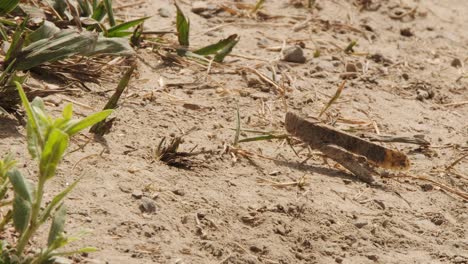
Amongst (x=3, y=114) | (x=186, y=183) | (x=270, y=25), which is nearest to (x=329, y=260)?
(x=186, y=183)

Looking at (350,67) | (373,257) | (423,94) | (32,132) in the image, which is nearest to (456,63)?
(423,94)

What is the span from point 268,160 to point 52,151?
1176 mm

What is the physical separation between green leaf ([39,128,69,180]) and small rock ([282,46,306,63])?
2107 millimetres

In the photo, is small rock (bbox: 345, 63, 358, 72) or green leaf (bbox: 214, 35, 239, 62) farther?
small rock (bbox: 345, 63, 358, 72)

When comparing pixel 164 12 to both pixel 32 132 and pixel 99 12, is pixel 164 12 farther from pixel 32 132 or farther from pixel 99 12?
pixel 32 132

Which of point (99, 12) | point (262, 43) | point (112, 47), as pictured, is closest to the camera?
point (112, 47)

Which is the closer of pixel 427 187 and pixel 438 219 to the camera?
pixel 438 219

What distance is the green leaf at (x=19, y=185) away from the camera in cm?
198

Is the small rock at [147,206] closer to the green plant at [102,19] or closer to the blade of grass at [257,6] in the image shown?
the green plant at [102,19]

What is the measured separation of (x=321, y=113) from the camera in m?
3.32

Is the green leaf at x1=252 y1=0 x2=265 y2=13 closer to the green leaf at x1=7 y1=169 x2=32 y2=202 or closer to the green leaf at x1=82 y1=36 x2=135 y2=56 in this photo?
the green leaf at x1=82 y1=36 x2=135 y2=56

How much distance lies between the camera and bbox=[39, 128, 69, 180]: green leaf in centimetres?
193

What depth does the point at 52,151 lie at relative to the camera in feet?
6.39

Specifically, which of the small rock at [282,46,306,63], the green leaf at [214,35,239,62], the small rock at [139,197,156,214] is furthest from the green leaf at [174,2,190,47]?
the small rock at [139,197,156,214]
